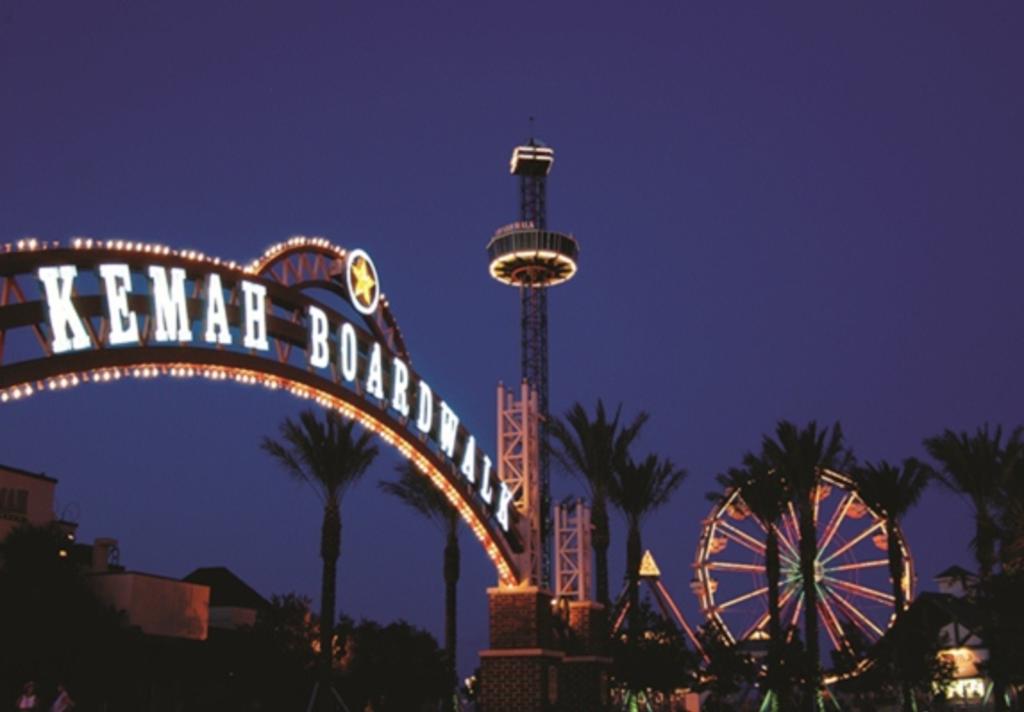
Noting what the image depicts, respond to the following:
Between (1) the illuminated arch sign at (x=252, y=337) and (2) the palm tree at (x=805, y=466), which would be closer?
(1) the illuminated arch sign at (x=252, y=337)

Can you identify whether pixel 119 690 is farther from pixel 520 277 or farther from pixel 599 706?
pixel 520 277

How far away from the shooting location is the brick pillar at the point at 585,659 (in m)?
45.1

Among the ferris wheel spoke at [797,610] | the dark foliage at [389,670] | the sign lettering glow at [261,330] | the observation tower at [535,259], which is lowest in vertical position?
the dark foliage at [389,670]

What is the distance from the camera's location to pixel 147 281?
85.6 ft

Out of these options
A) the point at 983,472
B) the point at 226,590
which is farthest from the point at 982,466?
the point at 226,590

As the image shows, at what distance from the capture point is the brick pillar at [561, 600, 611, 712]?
45.1 metres

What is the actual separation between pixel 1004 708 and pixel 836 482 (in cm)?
1718

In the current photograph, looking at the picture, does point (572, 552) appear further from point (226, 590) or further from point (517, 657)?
point (226, 590)

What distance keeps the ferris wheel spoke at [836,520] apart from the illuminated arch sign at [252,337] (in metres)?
20.8

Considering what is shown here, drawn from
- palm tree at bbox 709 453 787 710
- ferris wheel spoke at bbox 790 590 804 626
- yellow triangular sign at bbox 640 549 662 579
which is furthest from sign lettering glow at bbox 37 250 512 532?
yellow triangular sign at bbox 640 549 662 579

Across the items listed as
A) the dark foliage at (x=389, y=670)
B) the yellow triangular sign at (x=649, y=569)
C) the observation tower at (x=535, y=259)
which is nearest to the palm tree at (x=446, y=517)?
the dark foliage at (x=389, y=670)

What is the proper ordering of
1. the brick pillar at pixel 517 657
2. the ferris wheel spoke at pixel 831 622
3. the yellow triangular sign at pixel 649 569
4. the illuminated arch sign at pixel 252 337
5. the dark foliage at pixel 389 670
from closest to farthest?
the illuminated arch sign at pixel 252 337, the brick pillar at pixel 517 657, the dark foliage at pixel 389 670, the ferris wheel spoke at pixel 831 622, the yellow triangular sign at pixel 649 569

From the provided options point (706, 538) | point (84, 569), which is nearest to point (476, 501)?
point (84, 569)

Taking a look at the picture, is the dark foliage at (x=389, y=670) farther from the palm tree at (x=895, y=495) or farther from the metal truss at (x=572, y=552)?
the palm tree at (x=895, y=495)
